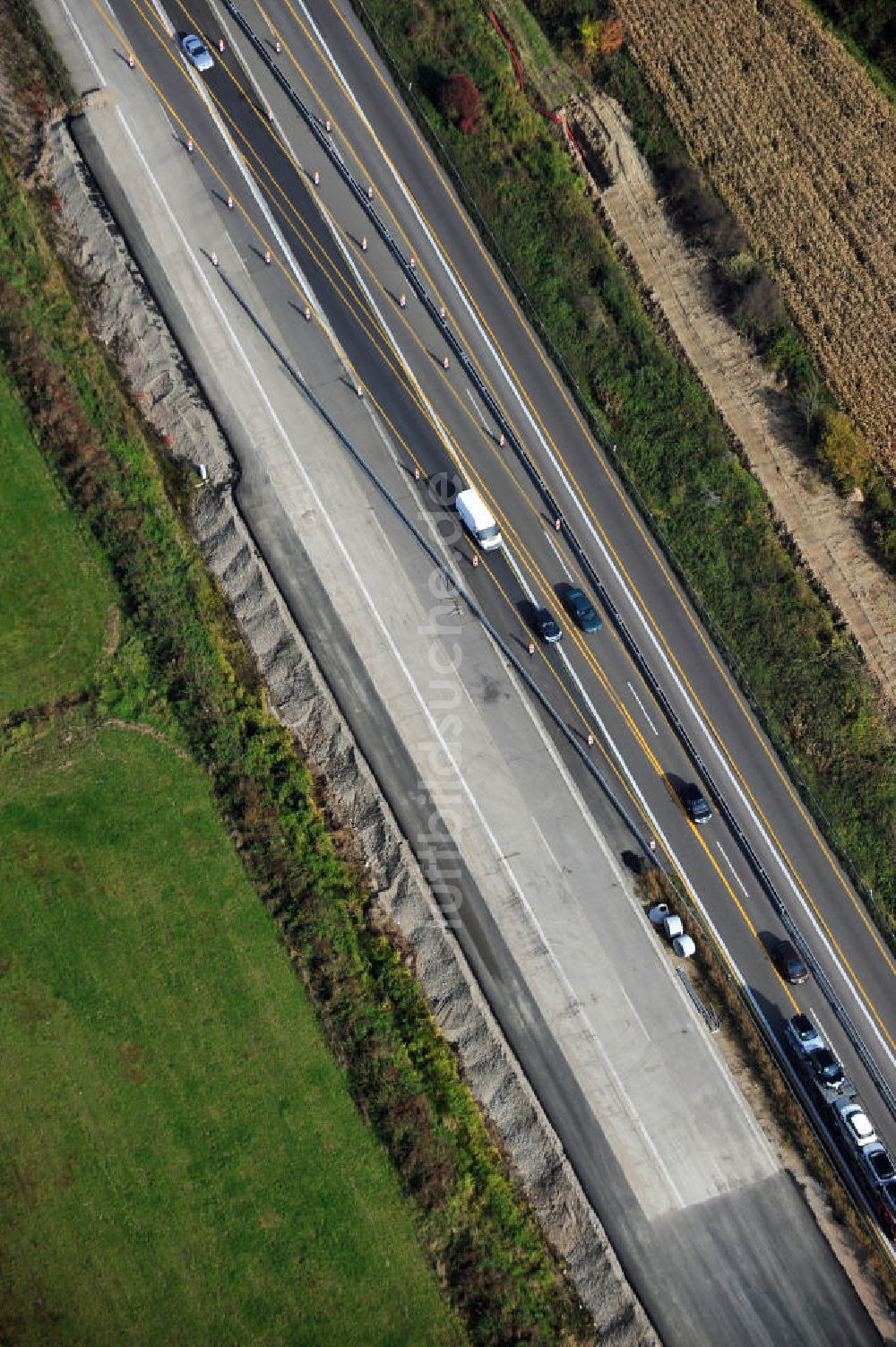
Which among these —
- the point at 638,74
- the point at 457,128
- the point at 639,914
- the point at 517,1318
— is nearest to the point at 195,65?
the point at 457,128

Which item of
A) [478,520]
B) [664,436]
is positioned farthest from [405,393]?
[664,436]

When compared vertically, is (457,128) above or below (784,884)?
above

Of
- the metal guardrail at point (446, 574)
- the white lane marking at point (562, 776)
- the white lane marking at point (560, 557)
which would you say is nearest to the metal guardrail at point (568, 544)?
the metal guardrail at point (446, 574)

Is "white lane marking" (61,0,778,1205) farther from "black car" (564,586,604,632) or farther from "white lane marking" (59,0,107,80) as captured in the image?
"black car" (564,586,604,632)

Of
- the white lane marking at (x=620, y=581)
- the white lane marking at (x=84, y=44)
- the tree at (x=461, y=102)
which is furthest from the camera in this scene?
the white lane marking at (x=84, y=44)

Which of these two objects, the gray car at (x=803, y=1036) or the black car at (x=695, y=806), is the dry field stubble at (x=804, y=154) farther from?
the gray car at (x=803, y=1036)

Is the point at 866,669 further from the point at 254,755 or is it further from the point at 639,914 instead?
the point at 254,755

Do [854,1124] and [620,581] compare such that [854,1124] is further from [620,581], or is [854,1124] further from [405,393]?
[405,393]
